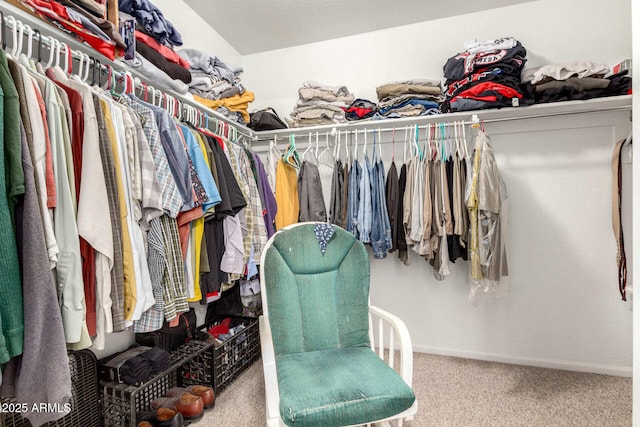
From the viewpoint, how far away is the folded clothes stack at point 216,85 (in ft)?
6.91

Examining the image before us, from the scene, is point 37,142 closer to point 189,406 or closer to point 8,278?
point 8,278

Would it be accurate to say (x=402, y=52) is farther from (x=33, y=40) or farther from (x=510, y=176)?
(x=33, y=40)

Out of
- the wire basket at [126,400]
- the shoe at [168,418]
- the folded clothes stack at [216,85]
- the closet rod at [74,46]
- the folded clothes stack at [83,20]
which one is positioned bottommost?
the shoe at [168,418]

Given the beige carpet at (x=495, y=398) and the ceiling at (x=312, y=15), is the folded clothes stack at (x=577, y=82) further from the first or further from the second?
the beige carpet at (x=495, y=398)

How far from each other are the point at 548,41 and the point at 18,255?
123 inches

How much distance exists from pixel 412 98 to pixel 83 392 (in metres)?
2.55

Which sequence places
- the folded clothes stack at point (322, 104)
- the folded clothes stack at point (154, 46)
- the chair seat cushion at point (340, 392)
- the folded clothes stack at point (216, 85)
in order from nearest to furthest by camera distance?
the chair seat cushion at point (340, 392) < the folded clothes stack at point (154, 46) < the folded clothes stack at point (216, 85) < the folded clothes stack at point (322, 104)

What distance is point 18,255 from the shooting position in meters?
0.88

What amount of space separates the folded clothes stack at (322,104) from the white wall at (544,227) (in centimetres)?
47

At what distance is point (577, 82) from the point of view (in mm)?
2016

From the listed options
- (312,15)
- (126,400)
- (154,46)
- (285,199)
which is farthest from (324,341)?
(312,15)

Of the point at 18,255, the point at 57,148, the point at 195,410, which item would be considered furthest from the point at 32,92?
the point at 195,410

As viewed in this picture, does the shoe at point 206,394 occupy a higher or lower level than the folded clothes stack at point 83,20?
lower

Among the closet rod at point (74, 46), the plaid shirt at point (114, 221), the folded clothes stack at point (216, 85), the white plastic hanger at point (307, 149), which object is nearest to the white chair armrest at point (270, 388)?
the plaid shirt at point (114, 221)
